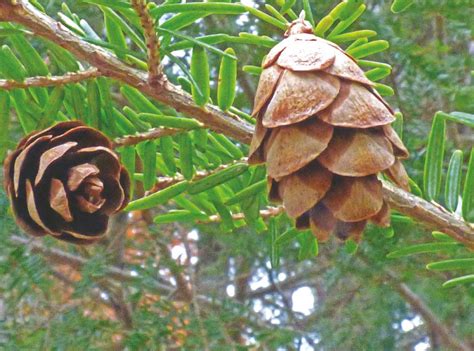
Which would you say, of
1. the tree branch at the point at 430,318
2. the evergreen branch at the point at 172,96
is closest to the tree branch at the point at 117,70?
the evergreen branch at the point at 172,96

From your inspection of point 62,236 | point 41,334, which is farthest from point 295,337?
point 62,236

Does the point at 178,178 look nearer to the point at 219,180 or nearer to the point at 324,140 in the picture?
the point at 219,180

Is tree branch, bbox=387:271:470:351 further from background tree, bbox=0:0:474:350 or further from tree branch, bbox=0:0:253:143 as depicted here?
tree branch, bbox=0:0:253:143

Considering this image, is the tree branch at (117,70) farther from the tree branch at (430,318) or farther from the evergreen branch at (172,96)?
the tree branch at (430,318)

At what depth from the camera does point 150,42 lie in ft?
1.22

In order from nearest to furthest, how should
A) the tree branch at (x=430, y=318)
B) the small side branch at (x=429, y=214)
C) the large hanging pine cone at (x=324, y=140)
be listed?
the large hanging pine cone at (x=324, y=140)
the small side branch at (x=429, y=214)
the tree branch at (x=430, y=318)

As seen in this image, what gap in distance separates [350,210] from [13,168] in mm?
194

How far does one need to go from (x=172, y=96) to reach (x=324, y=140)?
0.11 meters

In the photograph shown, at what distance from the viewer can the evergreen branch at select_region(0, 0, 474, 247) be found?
1.18 feet

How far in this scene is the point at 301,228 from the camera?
0.36 meters

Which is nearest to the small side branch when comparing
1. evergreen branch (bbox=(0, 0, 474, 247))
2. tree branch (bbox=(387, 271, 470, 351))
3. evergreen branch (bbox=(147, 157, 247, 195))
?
evergreen branch (bbox=(0, 0, 474, 247))

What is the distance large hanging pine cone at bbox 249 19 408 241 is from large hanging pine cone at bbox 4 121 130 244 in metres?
0.09

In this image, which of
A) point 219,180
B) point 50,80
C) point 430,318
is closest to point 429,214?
point 219,180

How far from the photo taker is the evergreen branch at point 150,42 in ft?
1.18
